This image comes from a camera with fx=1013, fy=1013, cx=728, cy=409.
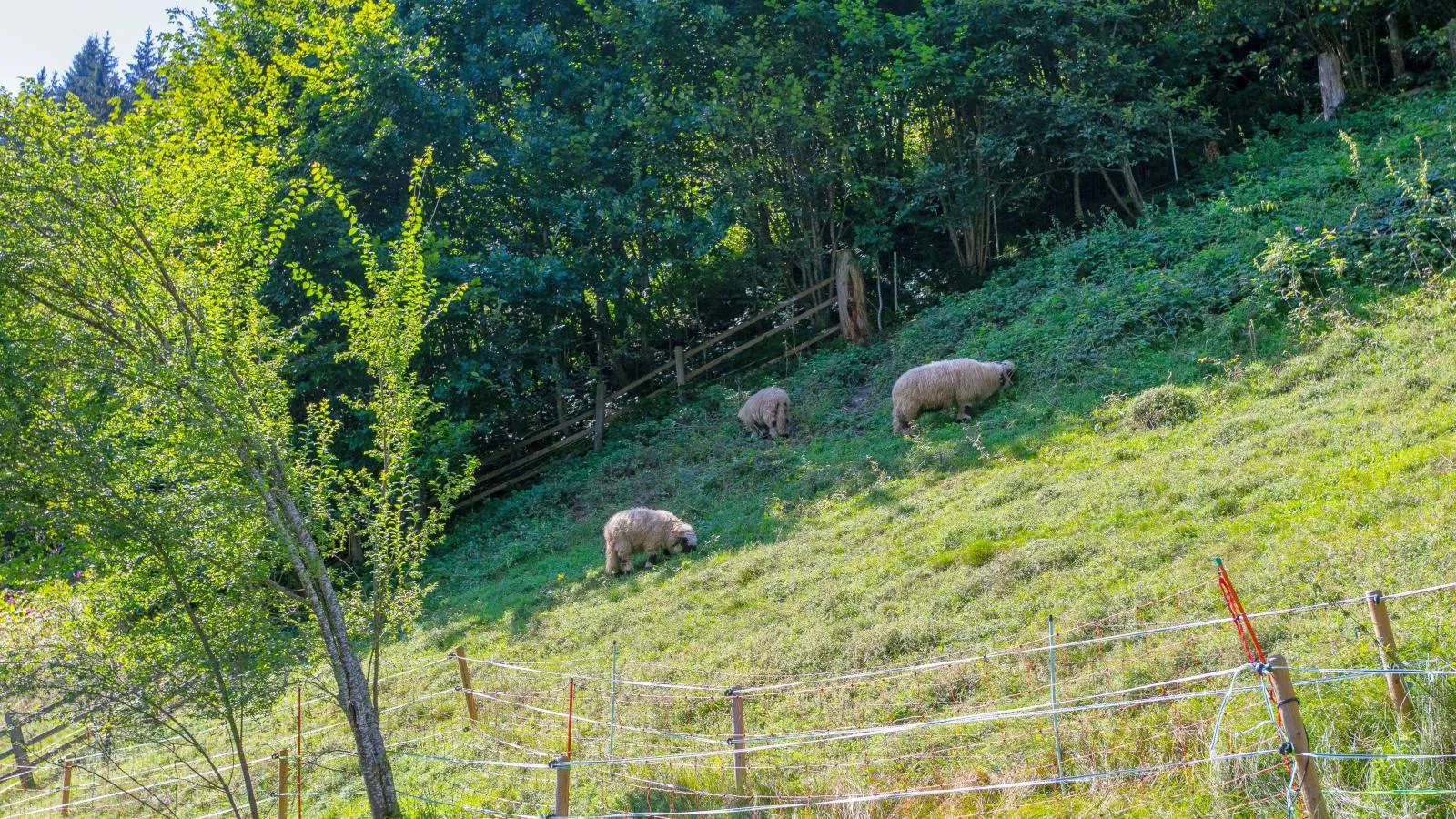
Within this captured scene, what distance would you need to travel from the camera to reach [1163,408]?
11.8m

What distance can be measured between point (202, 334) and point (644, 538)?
248 inches

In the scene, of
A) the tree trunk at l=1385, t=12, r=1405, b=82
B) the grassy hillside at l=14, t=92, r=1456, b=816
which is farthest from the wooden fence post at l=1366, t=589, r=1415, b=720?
the tree trunk at l=1385, t=12, r=1405, b=82

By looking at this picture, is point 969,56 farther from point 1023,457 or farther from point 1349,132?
point 1023,457

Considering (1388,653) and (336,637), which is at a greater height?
(336,637)

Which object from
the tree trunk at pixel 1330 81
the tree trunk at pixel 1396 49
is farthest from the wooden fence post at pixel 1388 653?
the tree trunk at pixel 1396 49

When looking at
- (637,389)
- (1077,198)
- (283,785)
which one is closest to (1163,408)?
(1077,198)

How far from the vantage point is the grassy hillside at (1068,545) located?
658cm

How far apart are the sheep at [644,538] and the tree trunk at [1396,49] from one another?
52.5 feet

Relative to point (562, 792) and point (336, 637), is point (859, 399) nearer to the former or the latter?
point (336, 637)

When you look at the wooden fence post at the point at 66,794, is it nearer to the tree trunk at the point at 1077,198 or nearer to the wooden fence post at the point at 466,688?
the wooden fence post at the point at 466,688

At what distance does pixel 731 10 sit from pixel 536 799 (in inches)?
680

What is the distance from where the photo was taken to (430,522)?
34.2 feet

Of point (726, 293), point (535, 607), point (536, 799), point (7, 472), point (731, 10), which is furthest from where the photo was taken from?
point (726, 293)

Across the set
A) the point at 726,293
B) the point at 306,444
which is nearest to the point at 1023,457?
the point at 306,444
